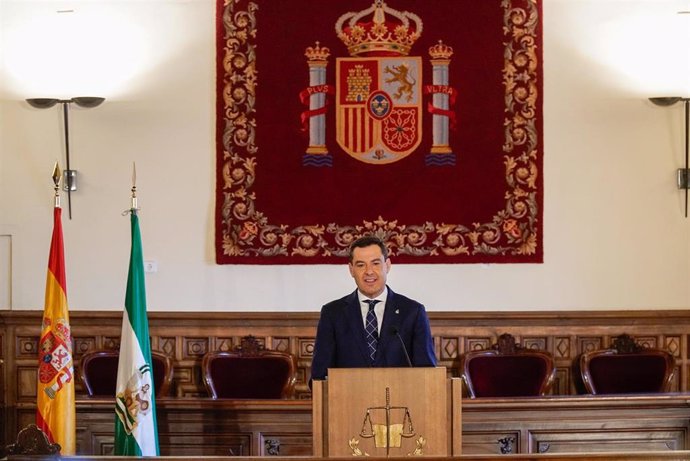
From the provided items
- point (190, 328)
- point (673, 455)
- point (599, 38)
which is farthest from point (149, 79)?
point (673, 455)

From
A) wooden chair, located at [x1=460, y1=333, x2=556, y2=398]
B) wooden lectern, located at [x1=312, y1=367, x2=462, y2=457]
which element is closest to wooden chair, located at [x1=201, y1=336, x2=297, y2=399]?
wooden chair, located at [x1=460, y1=333, x2=556, y2=398]

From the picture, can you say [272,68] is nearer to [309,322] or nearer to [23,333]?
[309,322]

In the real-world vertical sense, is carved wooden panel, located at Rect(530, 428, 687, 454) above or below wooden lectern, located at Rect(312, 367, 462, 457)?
below

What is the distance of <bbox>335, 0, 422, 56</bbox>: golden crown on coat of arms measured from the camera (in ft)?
24.8

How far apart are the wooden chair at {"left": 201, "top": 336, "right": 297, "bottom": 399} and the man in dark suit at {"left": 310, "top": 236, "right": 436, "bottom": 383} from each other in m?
2.18

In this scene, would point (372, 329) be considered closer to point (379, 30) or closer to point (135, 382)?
point (135, 382)

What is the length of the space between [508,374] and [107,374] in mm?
2601

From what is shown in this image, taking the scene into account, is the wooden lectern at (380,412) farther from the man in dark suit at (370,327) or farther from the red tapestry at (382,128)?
the red tapestry at (382,128)

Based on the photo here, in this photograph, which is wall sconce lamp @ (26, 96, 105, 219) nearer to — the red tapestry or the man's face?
the red tapestry

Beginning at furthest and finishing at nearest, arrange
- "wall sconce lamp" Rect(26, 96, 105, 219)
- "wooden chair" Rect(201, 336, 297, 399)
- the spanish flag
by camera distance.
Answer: "wall sconce lamp" Rect(26, 96, 105, 219) < "wooden chair" Rect(201, 336, 297, 399) < the spanish flag

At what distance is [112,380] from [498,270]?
2.69 metres

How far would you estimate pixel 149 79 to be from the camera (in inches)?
300

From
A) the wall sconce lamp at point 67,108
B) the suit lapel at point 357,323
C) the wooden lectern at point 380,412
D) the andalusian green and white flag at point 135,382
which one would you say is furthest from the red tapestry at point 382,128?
the wooden lectern at point 380,412

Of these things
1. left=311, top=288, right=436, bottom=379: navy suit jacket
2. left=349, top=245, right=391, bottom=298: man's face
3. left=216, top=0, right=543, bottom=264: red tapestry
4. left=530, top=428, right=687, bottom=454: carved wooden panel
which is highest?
left=216, top=0, right=543, bottom=264: red tapestry
